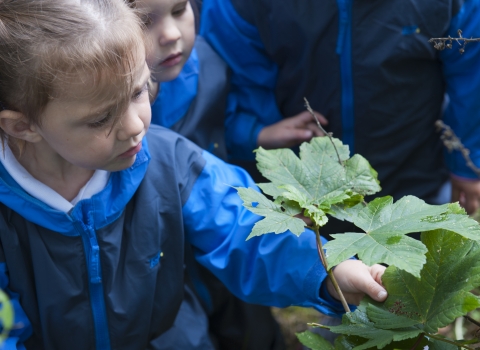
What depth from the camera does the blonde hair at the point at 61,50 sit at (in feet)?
3.59

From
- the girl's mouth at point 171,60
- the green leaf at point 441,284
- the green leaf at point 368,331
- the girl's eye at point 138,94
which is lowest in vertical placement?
the green leaf at point 368,331

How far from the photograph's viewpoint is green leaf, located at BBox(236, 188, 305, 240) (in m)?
0.95

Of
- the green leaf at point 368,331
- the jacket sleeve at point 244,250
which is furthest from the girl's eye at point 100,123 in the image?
the green leaf at point 368,331

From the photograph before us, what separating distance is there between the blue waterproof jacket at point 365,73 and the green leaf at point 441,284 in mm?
973

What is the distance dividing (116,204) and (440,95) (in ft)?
4.12

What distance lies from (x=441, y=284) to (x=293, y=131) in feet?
3.55

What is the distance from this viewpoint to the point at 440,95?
2.00 m

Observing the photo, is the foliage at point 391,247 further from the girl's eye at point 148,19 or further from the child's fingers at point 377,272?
the girl's eye at point 148,19

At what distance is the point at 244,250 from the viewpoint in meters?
1.38

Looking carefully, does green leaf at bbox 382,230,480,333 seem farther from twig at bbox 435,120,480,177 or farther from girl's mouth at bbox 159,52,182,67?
girl's mouth at bbox 159,52,182,67

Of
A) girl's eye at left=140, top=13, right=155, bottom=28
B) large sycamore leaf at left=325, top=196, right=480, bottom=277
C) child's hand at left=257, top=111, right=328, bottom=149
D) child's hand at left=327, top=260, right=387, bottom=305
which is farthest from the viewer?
child's hand at left=257, top=111, right=328, bottom=149

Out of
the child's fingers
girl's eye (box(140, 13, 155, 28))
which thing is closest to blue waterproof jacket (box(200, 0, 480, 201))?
girl's eye (box(140, 13, 155, 28))

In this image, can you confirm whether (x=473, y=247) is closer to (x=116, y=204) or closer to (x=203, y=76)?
(x=116, y=204)

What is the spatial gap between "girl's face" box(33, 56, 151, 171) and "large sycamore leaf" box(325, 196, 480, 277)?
51 cm
